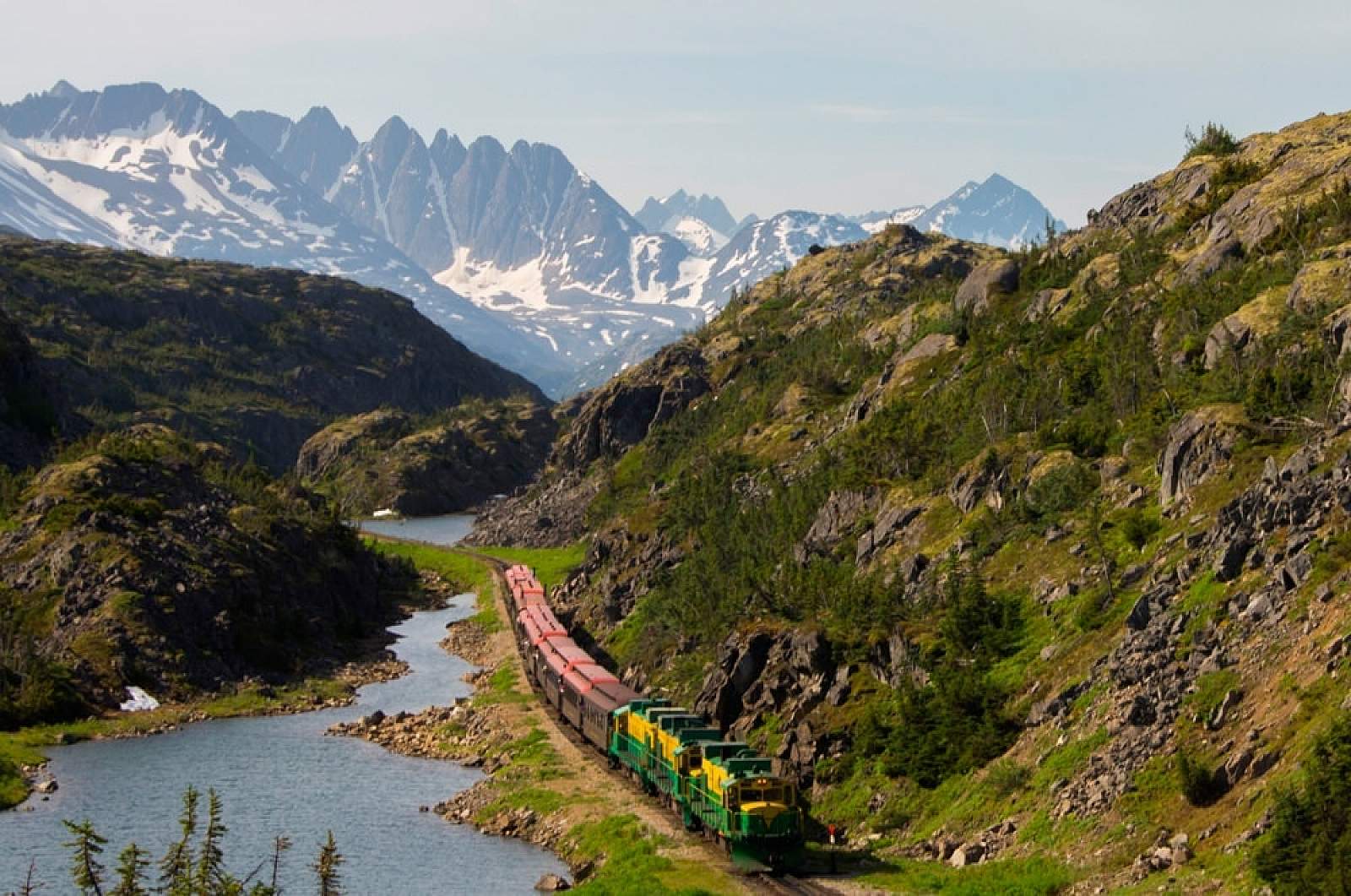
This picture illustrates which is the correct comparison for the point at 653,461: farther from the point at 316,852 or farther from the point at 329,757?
the point at 316,852

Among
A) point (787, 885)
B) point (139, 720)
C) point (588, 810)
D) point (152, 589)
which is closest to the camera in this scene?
point (787, 885)

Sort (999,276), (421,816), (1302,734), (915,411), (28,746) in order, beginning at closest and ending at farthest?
(1302,734), (421,816), (28,746), (915,411), (999,276)

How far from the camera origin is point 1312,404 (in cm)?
7281

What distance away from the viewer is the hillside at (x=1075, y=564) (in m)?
52.7

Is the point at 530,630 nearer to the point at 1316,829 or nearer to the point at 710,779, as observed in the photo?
the point at 710,779

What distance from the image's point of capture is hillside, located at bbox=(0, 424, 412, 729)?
113 m

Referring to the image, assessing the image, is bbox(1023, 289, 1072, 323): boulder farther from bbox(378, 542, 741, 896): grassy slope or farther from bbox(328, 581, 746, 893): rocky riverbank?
bbox(378, 542, 741, 896): grassy slope

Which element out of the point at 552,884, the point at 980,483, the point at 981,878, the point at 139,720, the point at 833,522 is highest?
the point at 980,483

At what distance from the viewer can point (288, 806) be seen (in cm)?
8494

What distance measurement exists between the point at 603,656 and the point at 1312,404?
64.3m

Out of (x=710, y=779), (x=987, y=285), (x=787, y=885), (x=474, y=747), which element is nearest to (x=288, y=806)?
(x=474, y=747)

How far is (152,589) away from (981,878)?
87014 mm

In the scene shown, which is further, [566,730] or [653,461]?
[653,461]

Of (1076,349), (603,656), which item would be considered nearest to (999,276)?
(1076,349)
